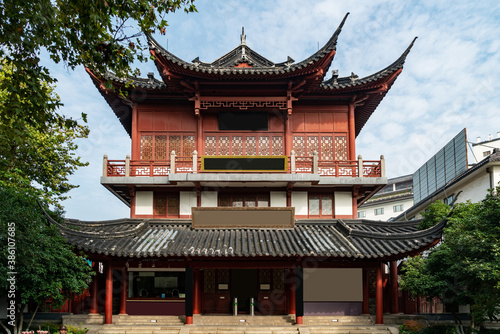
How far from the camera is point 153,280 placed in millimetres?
17219

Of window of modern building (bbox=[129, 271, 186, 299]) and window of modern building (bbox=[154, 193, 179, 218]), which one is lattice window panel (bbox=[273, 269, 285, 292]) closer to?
window of modern building (bbox=[129, 271, 186, 299])

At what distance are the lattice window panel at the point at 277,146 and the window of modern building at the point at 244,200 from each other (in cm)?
179

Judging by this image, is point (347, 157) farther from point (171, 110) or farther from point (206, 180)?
point (171, 110)

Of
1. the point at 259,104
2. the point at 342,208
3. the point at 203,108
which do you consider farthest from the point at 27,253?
the point at 342,208

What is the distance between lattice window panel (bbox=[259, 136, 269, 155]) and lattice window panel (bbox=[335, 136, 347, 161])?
2799 mm

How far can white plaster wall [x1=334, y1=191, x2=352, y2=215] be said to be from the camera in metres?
17.8

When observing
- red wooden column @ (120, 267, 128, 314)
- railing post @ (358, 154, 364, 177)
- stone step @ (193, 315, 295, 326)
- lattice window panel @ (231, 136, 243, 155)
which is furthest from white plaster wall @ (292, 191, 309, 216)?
red wooden column @ (120, 267, 128, 314)

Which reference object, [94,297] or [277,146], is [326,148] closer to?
[277,146]

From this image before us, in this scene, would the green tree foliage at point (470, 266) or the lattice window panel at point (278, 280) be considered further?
the lattice window panel at point (278, 280)

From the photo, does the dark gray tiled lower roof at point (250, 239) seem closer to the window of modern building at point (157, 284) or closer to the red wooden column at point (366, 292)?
the red wooden column at point (366, 292)

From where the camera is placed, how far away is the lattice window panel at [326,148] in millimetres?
18234

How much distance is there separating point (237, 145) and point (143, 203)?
435 cm

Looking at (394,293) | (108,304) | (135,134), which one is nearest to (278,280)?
(394,293)

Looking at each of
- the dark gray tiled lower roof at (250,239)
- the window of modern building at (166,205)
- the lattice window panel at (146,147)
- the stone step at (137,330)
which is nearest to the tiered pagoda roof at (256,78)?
the lattice window panel at (146,147)
